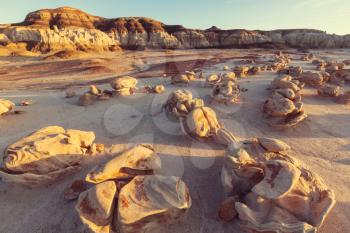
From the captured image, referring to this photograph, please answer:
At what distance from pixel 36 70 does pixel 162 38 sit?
27.4 meters

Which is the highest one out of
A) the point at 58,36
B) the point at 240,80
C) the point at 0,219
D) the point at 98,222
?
the point at 58,36

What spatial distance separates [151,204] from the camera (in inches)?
95.1

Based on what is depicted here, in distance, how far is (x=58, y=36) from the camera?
28500 millimetres

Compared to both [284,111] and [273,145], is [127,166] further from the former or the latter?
[284,111]

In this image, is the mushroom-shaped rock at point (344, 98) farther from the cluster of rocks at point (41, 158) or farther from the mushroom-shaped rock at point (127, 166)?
the cluster of rocks at point (41, 158)

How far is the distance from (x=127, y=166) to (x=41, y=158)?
122cm

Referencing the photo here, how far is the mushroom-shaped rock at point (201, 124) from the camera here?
4.16 m

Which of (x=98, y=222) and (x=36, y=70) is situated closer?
(x=98, y=222)

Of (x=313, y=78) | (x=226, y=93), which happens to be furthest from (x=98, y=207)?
(x=313, y=78)

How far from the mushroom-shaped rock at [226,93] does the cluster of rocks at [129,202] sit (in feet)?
12.4

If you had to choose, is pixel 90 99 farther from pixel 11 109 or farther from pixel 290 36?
pixel 290 36

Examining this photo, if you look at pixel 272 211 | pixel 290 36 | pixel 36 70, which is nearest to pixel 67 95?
pixel 272 211

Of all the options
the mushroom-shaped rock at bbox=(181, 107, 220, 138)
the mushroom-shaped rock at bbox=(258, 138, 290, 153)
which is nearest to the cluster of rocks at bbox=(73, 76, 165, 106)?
the mushroom-shaped rock at bbox=(181, 107, 220, 138)

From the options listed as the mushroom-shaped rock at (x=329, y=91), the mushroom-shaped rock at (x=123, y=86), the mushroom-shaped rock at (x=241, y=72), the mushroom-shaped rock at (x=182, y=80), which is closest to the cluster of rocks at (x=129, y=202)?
the mushroom-shaped rock at (x=123, y=86)
